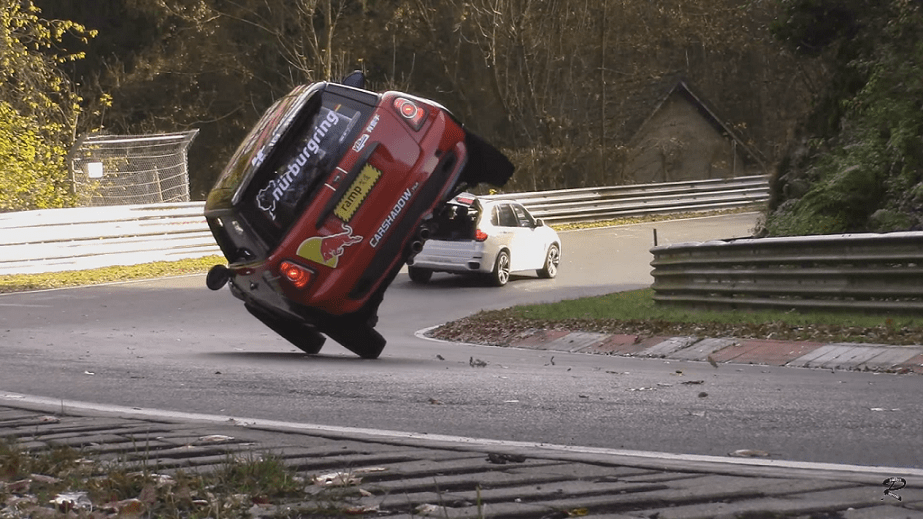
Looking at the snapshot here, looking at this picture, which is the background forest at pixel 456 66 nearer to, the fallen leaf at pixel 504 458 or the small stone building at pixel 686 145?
A: the small stone building at pixel 686 145

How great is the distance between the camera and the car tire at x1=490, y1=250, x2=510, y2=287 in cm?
2255

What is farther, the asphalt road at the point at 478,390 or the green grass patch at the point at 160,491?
the asphalt road at the point at 478,390

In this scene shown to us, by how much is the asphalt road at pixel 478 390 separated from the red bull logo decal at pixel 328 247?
3.12ft

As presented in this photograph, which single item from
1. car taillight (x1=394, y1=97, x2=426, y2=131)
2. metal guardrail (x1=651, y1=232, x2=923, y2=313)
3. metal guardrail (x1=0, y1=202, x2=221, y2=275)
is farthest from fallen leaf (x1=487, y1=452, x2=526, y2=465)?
metal guardrail (x1=0, y1=202, x2=221, y2=275)

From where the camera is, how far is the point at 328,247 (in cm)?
1195

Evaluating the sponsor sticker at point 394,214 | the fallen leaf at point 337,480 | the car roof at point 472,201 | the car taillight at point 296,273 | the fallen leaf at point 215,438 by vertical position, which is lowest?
the fallen leaf at point 215,438

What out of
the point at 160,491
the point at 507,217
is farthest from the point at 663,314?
the point at 160,491

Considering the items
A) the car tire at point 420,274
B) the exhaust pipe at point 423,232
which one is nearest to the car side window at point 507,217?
the car tire at point 420,274

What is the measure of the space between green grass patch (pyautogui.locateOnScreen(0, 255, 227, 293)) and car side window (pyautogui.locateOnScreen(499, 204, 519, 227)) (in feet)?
19.7

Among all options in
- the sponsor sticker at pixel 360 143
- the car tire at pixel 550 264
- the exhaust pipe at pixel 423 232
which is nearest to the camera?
the sponsor sticker at pixel 360 143

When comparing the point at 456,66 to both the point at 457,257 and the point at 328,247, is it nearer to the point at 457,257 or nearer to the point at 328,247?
the point at 457,257

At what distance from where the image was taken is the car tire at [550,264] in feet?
79.2

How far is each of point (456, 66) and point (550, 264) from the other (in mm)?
28973

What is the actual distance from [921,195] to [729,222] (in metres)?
16.9
